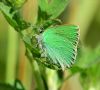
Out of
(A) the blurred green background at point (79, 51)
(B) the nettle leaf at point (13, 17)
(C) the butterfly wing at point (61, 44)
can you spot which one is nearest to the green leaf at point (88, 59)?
(A) the blurred green background at point (79, 51)

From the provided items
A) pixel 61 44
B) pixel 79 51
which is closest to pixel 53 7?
pixel 61 44

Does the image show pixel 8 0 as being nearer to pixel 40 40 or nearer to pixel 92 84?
pixel 40 40

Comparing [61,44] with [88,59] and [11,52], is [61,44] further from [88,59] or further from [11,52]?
[11,52]

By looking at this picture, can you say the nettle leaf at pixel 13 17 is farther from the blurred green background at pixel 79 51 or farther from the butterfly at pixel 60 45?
the blurred green background at pixel 79 51

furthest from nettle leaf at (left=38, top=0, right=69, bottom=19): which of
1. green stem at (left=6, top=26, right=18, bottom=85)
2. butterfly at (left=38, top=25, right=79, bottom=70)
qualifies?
→ green stem at (left=6, top=26, right=18, bottom=85)

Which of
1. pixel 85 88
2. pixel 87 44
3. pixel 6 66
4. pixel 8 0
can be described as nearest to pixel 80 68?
pixel 85 88

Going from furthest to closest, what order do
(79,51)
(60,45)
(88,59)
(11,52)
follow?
(11,52) → (88,59) → (79,51) → (60,45)
